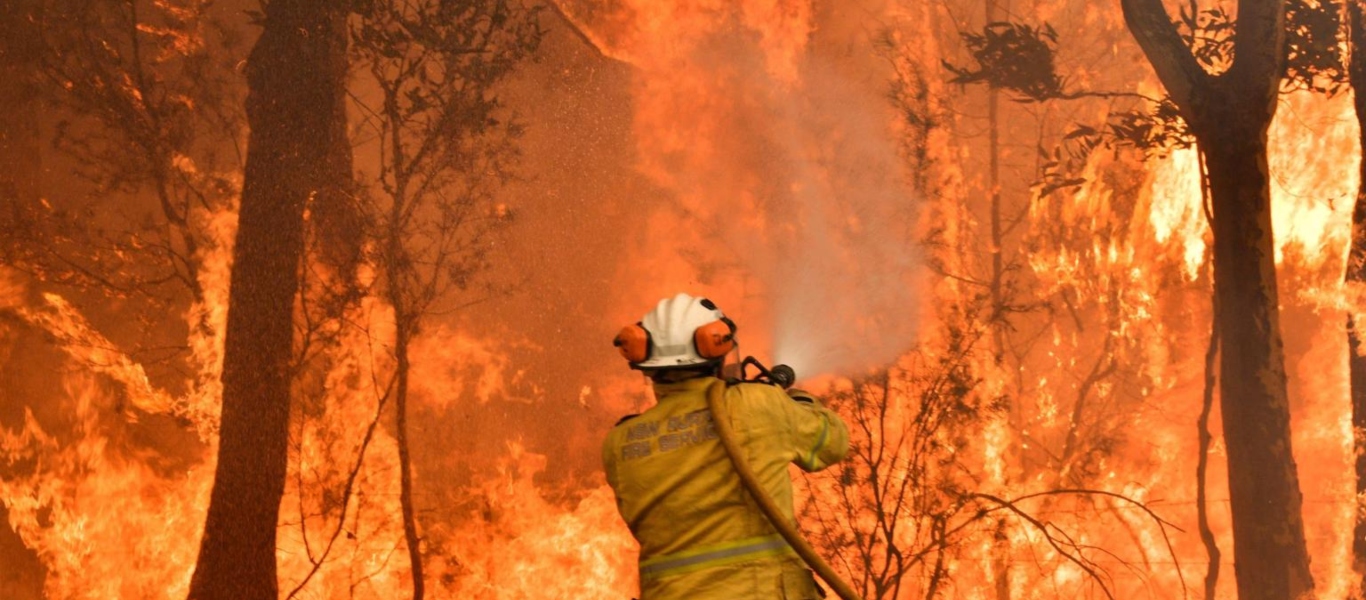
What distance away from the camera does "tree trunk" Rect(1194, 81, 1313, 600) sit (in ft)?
12.7

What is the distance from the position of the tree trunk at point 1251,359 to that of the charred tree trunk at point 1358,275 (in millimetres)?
188

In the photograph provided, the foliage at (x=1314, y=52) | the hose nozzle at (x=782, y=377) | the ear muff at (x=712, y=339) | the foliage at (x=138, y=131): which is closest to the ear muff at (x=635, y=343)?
the ear muff at (x=712, y=339)

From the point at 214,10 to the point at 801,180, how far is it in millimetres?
1888

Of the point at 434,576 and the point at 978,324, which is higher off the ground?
the point at 978,324

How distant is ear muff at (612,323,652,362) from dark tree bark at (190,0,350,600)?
1.63m

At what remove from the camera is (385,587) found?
3.77 meters

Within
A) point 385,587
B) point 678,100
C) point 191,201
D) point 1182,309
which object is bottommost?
point 385,587

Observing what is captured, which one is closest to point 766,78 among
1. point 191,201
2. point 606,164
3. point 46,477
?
point 606,164

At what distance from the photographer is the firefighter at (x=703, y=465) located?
242 cm

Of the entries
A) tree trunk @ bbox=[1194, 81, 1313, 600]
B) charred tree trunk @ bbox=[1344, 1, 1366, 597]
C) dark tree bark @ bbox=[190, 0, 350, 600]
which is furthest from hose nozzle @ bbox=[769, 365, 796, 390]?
charred tree trunk @ bbox=[1344, 1, 1366, 597]

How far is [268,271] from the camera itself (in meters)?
3.78

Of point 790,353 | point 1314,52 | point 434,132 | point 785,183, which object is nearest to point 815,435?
point 790,353

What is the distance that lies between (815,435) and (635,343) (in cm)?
41

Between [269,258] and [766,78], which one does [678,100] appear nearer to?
[766,78]
